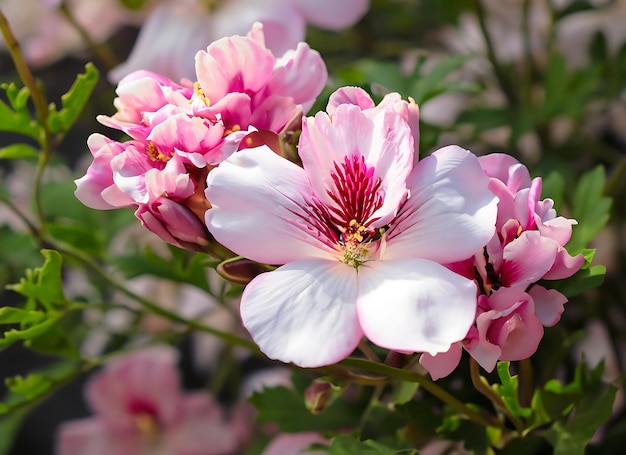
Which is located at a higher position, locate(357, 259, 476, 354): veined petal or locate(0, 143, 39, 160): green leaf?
locate(357, 259, 476, 354): veined petal

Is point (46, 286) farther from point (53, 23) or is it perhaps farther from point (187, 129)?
point (53, 23)

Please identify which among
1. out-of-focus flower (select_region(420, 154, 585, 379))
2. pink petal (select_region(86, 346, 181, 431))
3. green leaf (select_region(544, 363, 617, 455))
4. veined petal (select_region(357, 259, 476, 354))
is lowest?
pink petal (select_region(86, 346, 181, 431))

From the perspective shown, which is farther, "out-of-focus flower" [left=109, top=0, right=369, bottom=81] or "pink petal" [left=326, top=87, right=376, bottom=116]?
"out-of-focus flower" [left=109, top=0, right=369, bottom=81]

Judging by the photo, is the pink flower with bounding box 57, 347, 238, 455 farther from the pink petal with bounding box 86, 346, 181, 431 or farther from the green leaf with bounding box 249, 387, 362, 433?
the green leaf with bounding box 249, 387, 362, 433

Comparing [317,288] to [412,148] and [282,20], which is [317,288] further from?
[282,20]

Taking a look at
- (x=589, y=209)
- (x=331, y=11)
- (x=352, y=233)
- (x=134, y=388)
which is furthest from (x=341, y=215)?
(x=134, y=388)

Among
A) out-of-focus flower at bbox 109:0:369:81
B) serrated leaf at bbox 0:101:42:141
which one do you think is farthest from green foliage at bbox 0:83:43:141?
out-of-focus flower at bbox 109:0:369:81

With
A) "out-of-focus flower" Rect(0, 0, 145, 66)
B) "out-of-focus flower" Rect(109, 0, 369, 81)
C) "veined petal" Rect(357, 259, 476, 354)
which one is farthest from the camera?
"out-of-focus flower" Rect(0, 0, 145, 66)

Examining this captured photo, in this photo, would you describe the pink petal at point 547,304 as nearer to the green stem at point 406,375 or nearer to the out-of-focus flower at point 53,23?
the green stem at point 406,375
